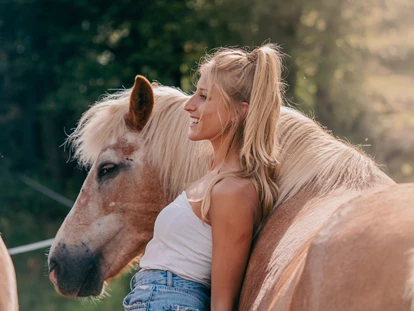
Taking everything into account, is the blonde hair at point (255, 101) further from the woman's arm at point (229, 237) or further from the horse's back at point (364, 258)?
the horse's back at point (364, 258)

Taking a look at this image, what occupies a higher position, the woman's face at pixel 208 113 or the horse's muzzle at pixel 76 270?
the woman's face at pixel 208 113

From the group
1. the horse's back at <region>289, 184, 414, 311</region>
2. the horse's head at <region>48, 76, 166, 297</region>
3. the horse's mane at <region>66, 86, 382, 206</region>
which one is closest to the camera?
the horse's back at <region>289, 184, 414, 311</region>

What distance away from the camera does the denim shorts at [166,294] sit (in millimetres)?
1931

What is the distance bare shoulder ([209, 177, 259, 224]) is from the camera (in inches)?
74.3

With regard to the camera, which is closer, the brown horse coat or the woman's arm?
the brown horse coat

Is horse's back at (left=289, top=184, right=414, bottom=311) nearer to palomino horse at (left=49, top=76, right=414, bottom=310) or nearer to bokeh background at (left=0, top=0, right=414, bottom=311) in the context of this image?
palomino horse at (left=49, top=76, right=414, bottom=310)

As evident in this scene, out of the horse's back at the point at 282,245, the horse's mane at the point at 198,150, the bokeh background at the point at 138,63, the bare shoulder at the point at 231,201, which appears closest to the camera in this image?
the horse's back at the point at 282,245

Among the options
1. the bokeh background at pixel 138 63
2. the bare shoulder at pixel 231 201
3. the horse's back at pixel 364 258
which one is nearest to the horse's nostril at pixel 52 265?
the bare shoulder at pixel 231 201

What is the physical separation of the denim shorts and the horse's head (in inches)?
23.6

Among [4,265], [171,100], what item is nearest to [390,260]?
[4,265]

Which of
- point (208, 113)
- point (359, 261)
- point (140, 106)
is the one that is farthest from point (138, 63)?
point (359, 261)

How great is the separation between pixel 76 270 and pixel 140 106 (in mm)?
736

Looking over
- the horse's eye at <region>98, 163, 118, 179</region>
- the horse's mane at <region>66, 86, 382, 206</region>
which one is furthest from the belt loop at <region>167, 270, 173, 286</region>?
the horse's eye at <region>98, 163, 118, 179</region>

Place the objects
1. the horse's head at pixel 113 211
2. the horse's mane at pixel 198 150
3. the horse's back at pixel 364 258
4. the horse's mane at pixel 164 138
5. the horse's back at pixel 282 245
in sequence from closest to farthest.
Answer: the horse's back at pixel 364 258, the horse's back at pixel 282 245, the horse's mane at pixel 198 150, the horse's mane at pixel 164 138, the horse's head at pixel 113 211
